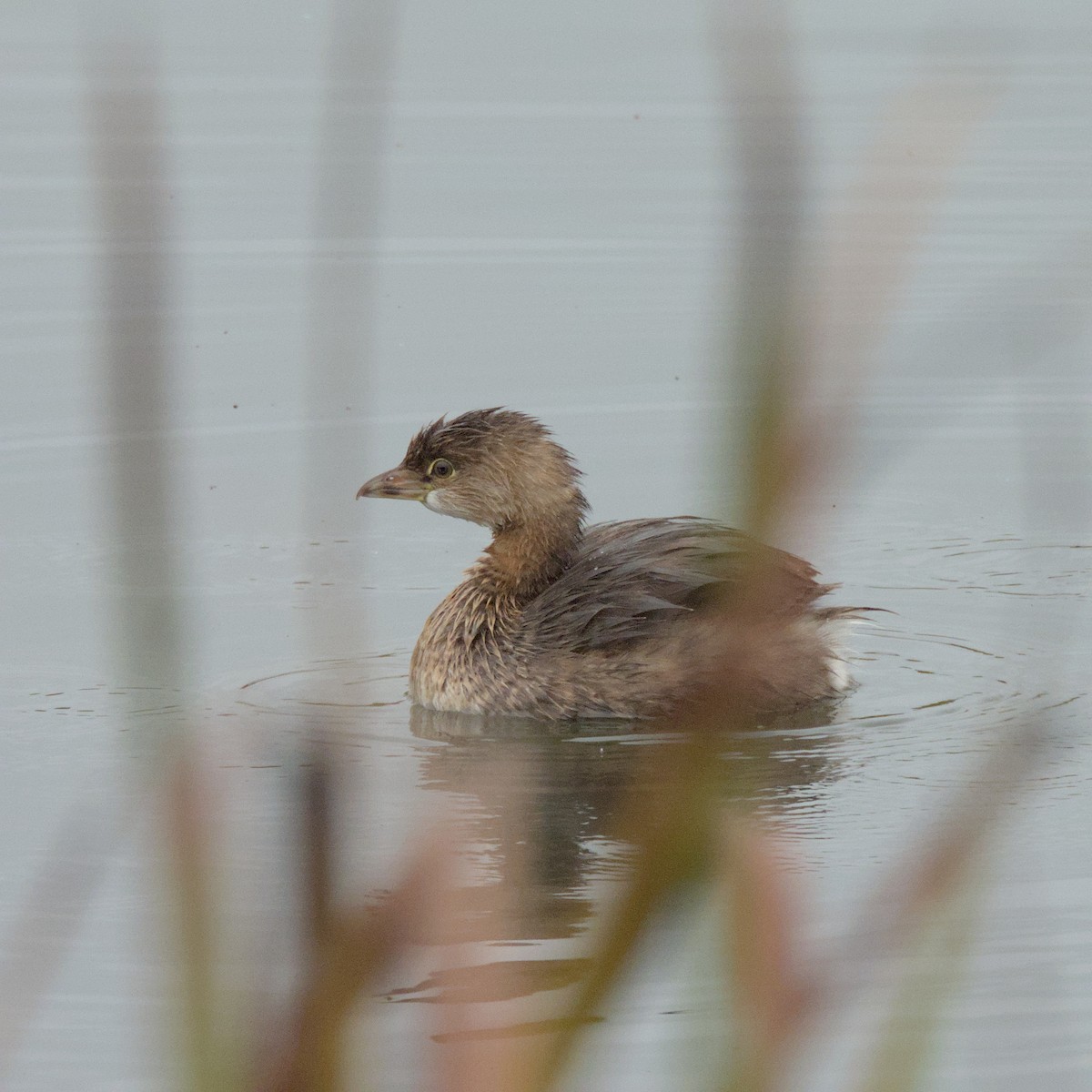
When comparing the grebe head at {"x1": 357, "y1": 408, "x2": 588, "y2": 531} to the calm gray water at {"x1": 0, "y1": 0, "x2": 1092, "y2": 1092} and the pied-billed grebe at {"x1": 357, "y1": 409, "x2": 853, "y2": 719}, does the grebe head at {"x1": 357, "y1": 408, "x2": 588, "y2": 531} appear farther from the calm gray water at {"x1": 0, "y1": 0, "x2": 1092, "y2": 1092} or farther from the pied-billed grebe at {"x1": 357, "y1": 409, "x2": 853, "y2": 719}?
the calm gray water at {"x1": 0, "y1": 0, "x2": 1092, "y2": 1092}

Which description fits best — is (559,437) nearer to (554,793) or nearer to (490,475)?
(490,475)

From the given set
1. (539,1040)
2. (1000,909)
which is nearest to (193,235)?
(1000,909)

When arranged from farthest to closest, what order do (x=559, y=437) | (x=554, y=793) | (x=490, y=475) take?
1. (x=559, y=437)
2. (x=490, y=475)
3. (x=554, y=793)

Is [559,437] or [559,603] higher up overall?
[559,437]

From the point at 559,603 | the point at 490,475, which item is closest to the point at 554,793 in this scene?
the point at 559,603

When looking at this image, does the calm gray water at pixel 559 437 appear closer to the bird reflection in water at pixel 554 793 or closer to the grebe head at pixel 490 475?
the bird reflection in water at pixel 554 793

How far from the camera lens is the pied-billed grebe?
679 centimetres

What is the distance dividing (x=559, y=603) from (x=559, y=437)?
2.68m

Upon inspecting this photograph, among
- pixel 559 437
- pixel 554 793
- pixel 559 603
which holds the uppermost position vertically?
pixel 559 437

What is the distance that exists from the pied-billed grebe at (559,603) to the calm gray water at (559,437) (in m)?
0.18

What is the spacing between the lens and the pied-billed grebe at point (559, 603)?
6793mm

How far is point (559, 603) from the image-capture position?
7.11 meters

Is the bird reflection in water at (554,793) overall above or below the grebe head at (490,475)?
below

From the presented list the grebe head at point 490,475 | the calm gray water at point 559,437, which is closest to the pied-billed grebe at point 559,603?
the grebe head at point 490,475
